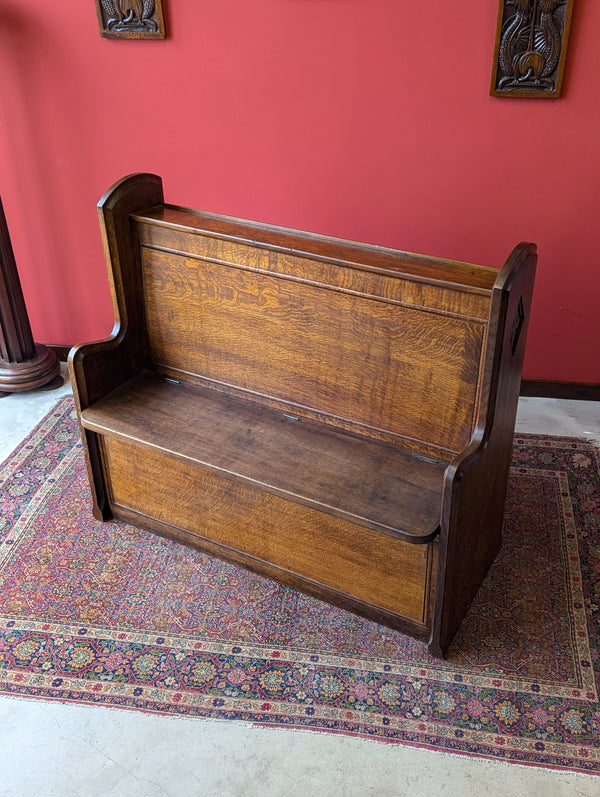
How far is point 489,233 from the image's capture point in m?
3.54

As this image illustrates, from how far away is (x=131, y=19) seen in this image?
3412 mm

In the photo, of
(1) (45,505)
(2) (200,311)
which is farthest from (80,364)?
(1) (45,505)

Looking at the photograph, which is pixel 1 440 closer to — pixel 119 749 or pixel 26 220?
pixel 26 220

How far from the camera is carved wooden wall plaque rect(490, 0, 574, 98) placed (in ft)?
10.00

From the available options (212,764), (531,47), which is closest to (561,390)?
(531,47)

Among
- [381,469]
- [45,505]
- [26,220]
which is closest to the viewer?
[381,469]

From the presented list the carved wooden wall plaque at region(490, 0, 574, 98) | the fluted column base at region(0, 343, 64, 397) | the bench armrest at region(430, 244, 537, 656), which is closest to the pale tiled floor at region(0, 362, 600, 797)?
the bench armrest at region(430, 244, 537, 656)

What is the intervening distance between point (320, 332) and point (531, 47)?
151cm

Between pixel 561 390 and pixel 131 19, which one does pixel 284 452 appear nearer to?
pixel 561 390

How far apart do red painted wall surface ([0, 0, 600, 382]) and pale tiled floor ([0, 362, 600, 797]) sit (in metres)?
2.16

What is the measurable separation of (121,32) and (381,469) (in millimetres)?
2287

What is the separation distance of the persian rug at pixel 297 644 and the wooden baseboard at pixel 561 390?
2.62 feet

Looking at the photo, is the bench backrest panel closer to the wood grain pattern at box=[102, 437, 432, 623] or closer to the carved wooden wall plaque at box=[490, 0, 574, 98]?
the wood grain pattern at box=[102, 437, 432, 623]

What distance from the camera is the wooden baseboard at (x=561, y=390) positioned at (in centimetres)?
386
